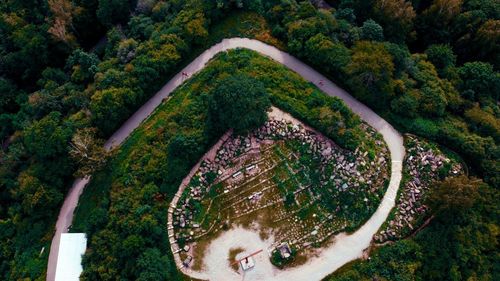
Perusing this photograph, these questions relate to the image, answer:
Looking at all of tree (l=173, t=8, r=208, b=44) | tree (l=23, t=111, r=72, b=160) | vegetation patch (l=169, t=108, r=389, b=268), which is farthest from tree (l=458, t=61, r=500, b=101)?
tree (l=23, t=111, r=72, b=160)

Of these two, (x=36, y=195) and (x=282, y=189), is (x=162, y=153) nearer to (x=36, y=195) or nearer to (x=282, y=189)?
(x=282, y=189)

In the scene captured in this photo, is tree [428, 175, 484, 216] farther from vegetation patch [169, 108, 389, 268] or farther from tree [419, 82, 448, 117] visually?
tree [419, 82, 448, 117]

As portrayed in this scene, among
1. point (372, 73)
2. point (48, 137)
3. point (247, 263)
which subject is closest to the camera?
point (247, 263)

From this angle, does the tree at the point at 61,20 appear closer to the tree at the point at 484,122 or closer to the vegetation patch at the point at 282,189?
the vegetation patch at the point at 282,189

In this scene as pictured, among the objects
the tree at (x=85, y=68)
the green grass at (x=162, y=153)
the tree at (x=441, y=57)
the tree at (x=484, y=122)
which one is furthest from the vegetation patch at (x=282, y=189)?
the tree at (x=85, y=68)

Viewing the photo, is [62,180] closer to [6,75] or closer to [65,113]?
[65,113]

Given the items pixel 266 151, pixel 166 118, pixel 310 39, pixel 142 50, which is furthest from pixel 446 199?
pixel 142 50

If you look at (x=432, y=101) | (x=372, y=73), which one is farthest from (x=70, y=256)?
(x=432, y=101)
